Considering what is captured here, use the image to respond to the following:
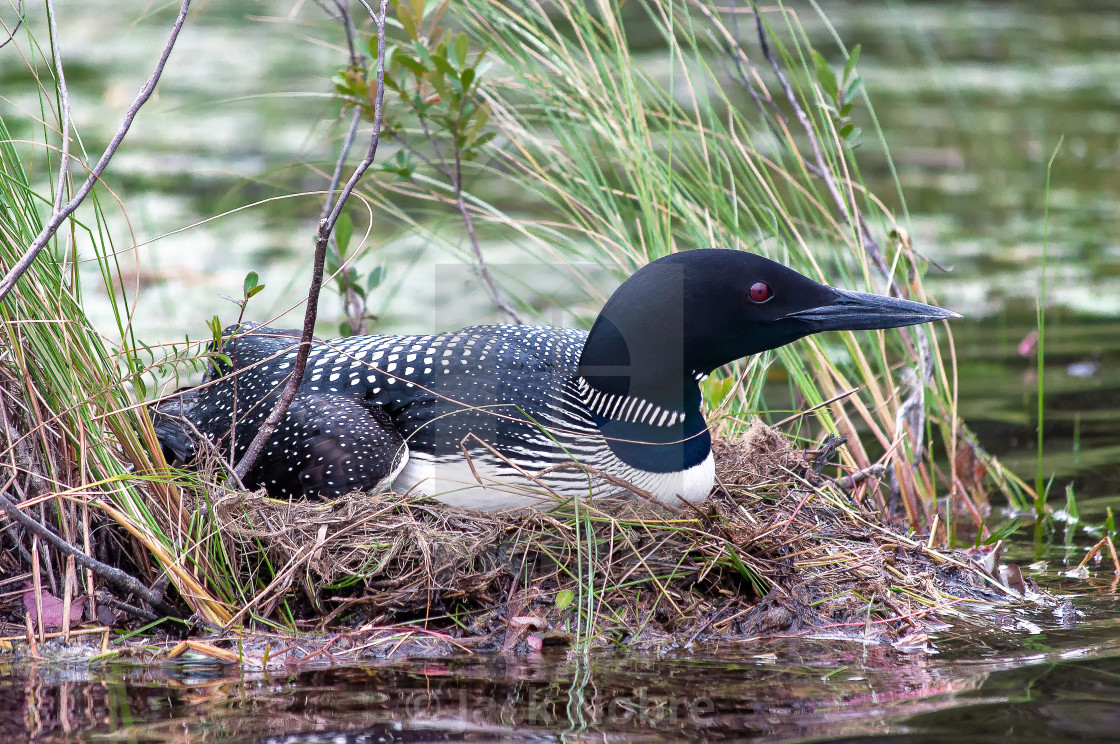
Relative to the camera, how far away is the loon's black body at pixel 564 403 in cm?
310

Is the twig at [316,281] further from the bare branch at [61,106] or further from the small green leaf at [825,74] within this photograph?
the small green leaf at [825,74]

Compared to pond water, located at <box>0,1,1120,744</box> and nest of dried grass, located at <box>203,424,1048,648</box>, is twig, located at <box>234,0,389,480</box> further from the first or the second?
pond water, located at <box>0,1,1120,744</box>

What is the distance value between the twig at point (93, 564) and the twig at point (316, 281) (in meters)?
0.43

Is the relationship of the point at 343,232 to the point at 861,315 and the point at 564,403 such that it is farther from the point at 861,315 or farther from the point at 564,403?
the point at 861,315

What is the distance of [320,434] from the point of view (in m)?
3.19

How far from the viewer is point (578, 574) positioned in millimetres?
2867

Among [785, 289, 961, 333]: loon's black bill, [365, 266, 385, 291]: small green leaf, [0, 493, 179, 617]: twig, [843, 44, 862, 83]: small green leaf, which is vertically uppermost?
[843, 44, 862, 83]: small green leaf

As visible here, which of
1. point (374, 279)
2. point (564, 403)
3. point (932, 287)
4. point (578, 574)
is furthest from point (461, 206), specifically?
point (932, 287)

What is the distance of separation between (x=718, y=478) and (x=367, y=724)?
1429 millimetres

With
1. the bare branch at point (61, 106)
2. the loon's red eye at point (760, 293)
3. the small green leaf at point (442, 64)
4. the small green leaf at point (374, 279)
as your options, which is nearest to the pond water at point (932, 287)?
the bare branch at point (61, 106)

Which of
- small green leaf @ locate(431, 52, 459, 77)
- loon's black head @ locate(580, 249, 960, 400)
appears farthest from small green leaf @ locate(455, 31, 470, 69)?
loon's black head @ locate(580, 249, 960, 400)

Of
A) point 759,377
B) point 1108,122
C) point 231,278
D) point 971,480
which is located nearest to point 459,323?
point 231,278

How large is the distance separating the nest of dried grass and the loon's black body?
0.36 feet

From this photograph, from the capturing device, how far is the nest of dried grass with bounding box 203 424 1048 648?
2846 mm
